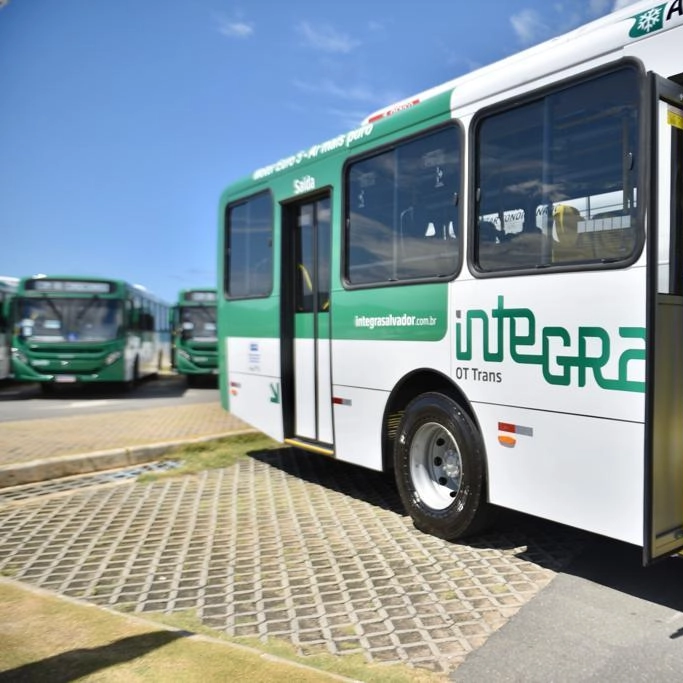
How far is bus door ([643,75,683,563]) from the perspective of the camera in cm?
354

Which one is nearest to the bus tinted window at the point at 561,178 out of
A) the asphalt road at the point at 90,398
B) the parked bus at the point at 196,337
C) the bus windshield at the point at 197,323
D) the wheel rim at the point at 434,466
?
the wheel rim at the point at 434,466

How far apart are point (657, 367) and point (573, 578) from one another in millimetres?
1583

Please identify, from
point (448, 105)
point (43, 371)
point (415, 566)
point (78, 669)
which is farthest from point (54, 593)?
point (43, 371)

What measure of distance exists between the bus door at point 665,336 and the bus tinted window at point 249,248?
4.56 meters

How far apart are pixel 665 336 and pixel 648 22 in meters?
1.76

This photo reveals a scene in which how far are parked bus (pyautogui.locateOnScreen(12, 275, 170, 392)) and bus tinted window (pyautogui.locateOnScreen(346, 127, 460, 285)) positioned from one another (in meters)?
11.3

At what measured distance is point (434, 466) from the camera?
5.49 metres

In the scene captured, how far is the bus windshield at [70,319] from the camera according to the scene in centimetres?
1566

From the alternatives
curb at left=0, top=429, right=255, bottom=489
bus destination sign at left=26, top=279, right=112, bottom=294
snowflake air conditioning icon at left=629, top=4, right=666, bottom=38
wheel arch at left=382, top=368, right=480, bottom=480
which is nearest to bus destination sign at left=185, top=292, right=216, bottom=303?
bus destination sign at left=26, top=279, right=112, bottom=294

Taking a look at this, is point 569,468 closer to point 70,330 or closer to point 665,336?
point 665,336

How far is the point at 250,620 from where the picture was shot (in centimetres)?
382

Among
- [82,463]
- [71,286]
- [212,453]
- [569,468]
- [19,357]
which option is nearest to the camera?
[569,468]

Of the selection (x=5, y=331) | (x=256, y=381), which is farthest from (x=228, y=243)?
(x=5, y=331)

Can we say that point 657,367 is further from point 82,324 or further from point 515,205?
point 82,324
